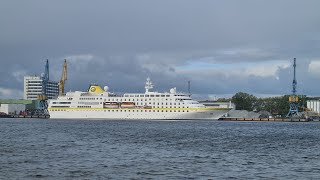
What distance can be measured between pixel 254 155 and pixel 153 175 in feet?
52.3

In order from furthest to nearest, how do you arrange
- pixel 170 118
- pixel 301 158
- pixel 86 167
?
pixel 170 118 < pixel 301 158 < pixel 86 167

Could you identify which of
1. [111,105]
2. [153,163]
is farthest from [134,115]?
[153,163]

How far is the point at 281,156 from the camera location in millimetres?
46000

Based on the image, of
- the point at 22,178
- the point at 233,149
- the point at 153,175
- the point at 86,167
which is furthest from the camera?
the point at 233,149

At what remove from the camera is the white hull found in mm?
161250

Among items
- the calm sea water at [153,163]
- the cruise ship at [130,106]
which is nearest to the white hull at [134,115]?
the cruise ship at [130,106]

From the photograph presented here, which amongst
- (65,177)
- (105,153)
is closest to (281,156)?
(105,153)

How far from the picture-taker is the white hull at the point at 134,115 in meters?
161

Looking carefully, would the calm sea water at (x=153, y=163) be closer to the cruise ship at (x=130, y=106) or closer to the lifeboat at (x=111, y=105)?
the cruise ship at (x=130, y=106)

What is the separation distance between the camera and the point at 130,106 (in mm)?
167750

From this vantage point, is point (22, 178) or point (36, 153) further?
point (36, 153)

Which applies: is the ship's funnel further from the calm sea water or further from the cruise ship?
the calm sea water

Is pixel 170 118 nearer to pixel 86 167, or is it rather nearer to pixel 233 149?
pixel 233 149

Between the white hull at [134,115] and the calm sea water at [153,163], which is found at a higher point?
the white hull at [134,115]
